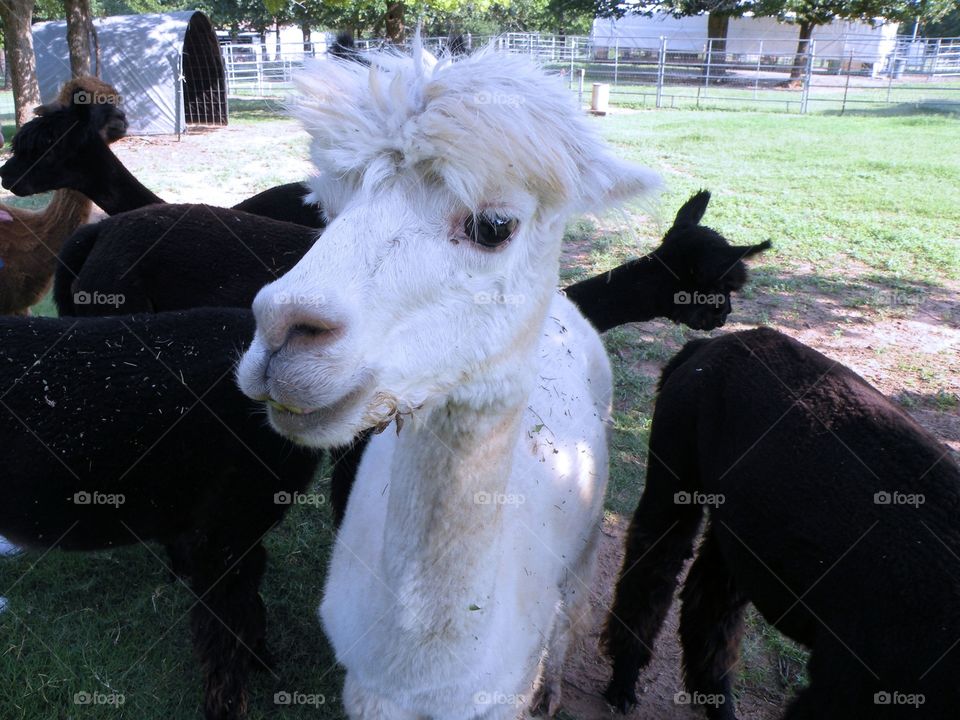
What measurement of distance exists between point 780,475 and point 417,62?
163 cm

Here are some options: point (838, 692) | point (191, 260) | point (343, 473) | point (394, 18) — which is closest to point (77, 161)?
point (191, 260)

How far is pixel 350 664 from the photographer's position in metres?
2.03

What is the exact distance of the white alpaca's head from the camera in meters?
1.29

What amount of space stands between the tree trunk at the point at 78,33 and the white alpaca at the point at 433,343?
14078 mm

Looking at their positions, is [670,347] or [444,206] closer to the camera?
[444,206]

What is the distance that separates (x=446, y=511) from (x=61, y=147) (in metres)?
4.68

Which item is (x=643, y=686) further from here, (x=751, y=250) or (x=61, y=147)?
(x=61, y=147)

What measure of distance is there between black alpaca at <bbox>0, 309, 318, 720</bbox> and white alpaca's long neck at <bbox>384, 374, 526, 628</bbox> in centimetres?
70

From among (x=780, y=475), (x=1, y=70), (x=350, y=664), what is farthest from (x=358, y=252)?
(x=1, y=70)

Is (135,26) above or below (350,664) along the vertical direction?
above

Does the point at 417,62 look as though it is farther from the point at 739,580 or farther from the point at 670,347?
the point at 670,347

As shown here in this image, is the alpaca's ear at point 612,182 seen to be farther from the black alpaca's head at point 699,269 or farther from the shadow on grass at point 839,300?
the shadow on grass at point 839,300

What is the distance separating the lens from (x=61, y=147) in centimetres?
503

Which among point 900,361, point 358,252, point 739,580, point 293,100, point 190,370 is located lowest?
point 900,361
